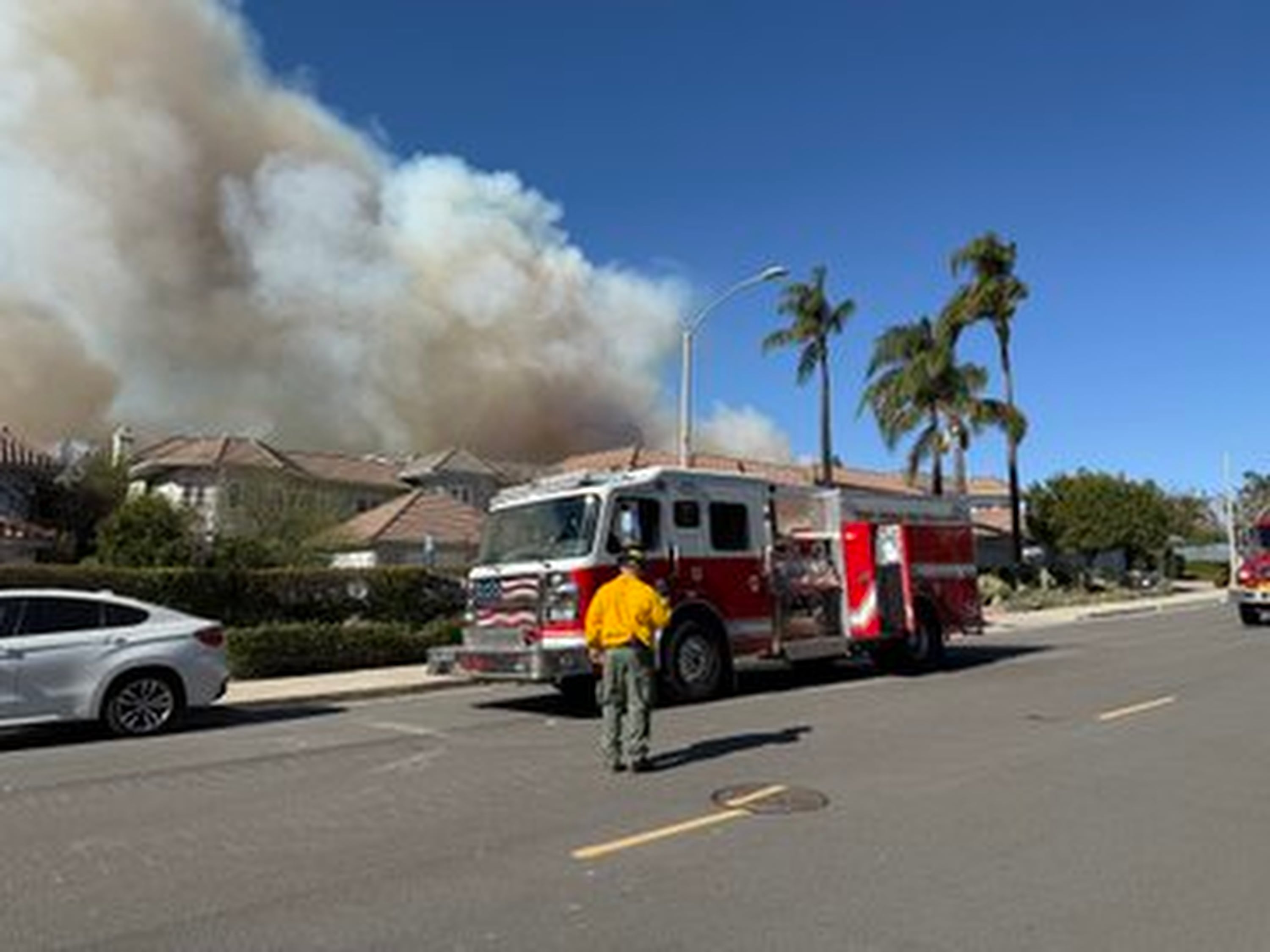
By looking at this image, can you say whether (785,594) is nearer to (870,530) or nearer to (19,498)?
(870,530)

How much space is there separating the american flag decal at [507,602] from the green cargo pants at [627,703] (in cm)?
382

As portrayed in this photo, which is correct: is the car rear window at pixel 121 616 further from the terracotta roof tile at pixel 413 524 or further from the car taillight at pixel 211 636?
the terracotta roof tile at pixel 413 524

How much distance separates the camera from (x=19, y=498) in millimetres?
42875

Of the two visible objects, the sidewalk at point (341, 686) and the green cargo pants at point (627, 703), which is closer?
the green cargo pants at point (627, 703)

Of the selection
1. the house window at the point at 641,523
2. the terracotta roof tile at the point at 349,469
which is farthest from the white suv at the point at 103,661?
the terracotta roof tile at the point at 349,469

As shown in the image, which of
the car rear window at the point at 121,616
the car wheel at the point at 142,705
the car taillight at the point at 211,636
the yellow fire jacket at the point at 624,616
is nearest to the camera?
the yellow fire jacket at the point at 624,616

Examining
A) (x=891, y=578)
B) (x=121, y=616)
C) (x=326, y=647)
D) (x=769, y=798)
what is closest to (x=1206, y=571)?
(x=891, y=578)

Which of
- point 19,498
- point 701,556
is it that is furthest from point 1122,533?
point 701,556

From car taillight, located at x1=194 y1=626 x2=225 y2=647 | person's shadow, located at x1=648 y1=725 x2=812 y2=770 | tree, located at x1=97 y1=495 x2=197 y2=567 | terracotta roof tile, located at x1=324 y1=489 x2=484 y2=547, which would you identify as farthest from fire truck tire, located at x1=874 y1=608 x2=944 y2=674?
terracotta roof tile, located at x1=324 y1=489 x2=484 y2=547

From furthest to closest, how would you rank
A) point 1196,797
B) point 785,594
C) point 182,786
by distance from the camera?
point 785,594, point 182,786, point 1196,797

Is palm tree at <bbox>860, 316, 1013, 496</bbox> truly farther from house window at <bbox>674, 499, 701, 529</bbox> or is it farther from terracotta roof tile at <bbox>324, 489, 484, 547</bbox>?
house window at <bbox>674, 499, 701, 529</bbox>

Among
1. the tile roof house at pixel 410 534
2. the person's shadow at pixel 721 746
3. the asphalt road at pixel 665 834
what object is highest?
the tile roof house at pixel 410 534

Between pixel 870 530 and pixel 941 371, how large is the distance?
34.2 metres

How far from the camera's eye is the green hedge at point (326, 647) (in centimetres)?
1811
